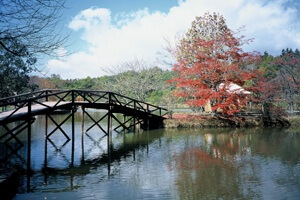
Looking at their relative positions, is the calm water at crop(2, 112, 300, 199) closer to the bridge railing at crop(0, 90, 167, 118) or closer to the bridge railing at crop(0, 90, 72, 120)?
the bridge railing at crop(0, 90, 72, 120)

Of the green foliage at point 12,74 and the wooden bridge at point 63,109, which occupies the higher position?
the green foliage at point 12,74

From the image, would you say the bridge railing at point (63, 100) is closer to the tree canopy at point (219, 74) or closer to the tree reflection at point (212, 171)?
the tree canopy at point (219, 74)

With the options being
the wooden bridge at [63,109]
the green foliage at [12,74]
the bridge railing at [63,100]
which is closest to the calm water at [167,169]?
the wooden bridge at [63,109]

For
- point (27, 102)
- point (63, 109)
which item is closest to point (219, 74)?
point (63, 109)

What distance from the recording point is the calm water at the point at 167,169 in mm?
8492

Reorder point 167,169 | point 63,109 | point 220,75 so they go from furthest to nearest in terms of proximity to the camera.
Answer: point 220,75
point 63,109
point 167,169

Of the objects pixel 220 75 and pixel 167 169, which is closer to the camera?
pixel 167 169

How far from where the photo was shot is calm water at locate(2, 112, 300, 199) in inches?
334

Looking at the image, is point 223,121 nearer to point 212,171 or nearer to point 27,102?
point 212,171

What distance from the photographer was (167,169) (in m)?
11.1

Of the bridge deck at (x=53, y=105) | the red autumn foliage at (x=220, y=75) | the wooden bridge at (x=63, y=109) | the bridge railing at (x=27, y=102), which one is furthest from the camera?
the red autumn foliage at (x=220, y=75)

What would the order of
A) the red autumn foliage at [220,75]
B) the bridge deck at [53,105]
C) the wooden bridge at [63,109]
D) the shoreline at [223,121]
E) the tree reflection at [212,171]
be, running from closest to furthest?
the tree reflection at [212,171], the bridge deck at [53,105], the wooden bridge at [63,109], the red autumn foliage at [220,75], the shoreline at [223,121]

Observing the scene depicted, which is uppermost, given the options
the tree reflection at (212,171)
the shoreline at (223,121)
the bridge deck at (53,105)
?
the bridge deck at (53,105)

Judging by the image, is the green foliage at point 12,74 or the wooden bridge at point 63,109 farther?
the green foliage at point 12,74
